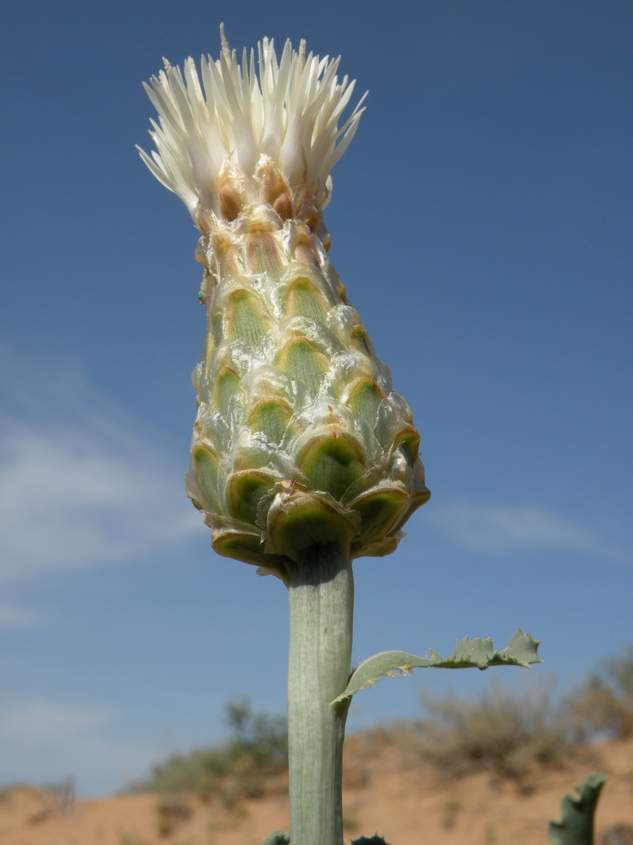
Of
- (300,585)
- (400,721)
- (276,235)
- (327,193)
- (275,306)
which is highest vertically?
(400,721)

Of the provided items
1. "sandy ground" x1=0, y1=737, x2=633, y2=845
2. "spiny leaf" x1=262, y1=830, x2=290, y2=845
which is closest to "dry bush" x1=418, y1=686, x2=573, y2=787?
"sandy ground" x1=0, y1=737, x2=633, y2=845

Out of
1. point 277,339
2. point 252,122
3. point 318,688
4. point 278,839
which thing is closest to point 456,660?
point 318,688

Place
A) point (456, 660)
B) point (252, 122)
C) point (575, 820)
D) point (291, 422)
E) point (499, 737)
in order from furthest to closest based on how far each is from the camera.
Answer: point (499, 737), point (252, 122), point (291, 422), point (456, 660), point (575, 820)

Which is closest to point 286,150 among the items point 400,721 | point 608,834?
point 608,834

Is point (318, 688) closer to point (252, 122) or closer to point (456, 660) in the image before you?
point (456, 660)

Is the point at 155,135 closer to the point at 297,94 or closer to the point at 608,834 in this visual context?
the point at 297,94

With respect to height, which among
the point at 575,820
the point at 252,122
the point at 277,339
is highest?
the point at 252,122
